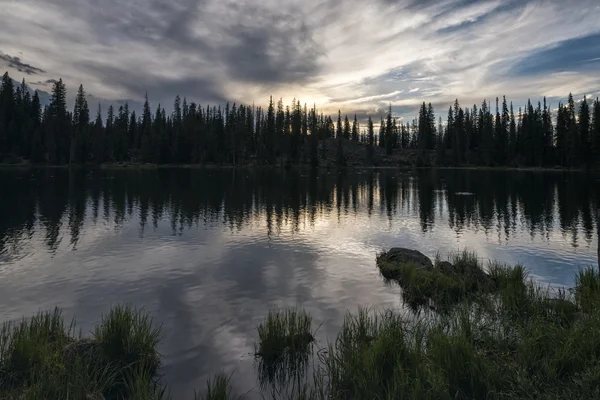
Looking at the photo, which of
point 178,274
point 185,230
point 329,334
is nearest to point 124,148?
point 185,230

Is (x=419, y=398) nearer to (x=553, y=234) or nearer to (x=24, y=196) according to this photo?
(x=553, y=234)

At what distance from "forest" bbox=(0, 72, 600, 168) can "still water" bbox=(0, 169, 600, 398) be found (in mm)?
93726

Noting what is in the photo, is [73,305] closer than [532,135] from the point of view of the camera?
Yes

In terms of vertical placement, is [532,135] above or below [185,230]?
above

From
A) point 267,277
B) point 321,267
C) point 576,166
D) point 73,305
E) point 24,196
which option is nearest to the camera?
point 73,305

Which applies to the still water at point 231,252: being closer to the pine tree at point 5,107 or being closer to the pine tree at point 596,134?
the pine tree at point 596,134

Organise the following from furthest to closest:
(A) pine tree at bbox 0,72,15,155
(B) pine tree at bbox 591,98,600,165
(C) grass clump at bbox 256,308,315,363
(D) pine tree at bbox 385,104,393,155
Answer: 1. (D) pine tree at bbox 385,104,393,155
2. (A) pine tree at bbox 0,72,15,155
3. (B) pine tree at bbox 591,98,600,165
4. (C) grass clump at bbox 256,308,315,363

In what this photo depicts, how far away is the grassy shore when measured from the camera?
23.3 ft

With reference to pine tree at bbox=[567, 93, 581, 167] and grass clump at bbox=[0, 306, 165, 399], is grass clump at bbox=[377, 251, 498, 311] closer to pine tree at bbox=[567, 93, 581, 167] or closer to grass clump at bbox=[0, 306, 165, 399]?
grass clump at bbox=[0, 306, 165, 399]

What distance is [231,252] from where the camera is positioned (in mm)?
24453

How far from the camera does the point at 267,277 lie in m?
19.1

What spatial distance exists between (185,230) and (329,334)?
21.6 meters

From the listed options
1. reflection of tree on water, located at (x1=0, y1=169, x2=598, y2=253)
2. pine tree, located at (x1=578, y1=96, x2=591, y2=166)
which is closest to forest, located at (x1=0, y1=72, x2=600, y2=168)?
pine tree, located at (x1=578, y1=96, x2=591, y2=166)

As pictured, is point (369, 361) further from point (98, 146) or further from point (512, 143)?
point (512, 143)
